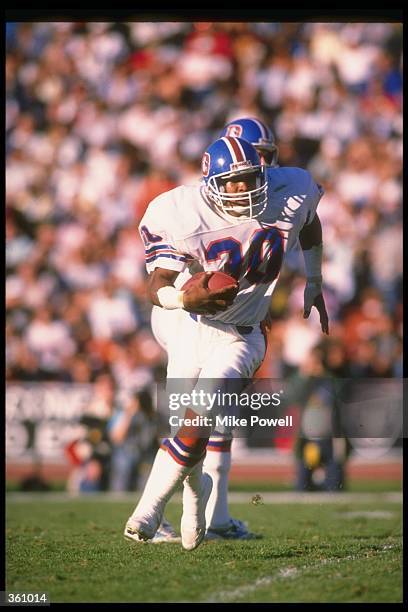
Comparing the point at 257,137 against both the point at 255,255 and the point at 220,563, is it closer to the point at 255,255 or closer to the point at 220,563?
the point at 255,255

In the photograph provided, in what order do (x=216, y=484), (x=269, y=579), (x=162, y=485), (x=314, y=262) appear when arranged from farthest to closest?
(x=314, y=262) < (x=216, y=484) < (x=162, y=485) < (x=269, y=579)

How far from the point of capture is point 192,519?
11.5ft

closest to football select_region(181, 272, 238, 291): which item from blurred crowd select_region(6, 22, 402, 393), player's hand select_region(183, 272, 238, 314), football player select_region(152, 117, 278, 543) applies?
player's hand select_region(183, 272, 238, 314)

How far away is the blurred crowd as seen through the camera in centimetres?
792

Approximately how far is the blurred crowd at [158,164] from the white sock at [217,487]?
3.58m

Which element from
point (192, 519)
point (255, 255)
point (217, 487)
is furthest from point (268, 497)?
point (255, 255)

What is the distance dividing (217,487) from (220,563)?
50 cm

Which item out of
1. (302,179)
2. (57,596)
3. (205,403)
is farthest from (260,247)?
(57,596)

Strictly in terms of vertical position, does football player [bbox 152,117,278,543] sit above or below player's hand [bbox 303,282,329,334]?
below

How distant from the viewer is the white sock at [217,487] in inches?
154

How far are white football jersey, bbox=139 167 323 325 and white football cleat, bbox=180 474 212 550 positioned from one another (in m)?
0.70

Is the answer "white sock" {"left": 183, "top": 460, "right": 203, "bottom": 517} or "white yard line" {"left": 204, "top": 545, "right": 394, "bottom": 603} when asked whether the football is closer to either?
"white sock" {"left": 183, "top": 460, "right": 203, "bottom": 517}

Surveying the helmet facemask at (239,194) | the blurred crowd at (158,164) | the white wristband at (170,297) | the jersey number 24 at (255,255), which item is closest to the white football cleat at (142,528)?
the white wristband at (170,297)

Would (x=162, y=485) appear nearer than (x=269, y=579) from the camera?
No
